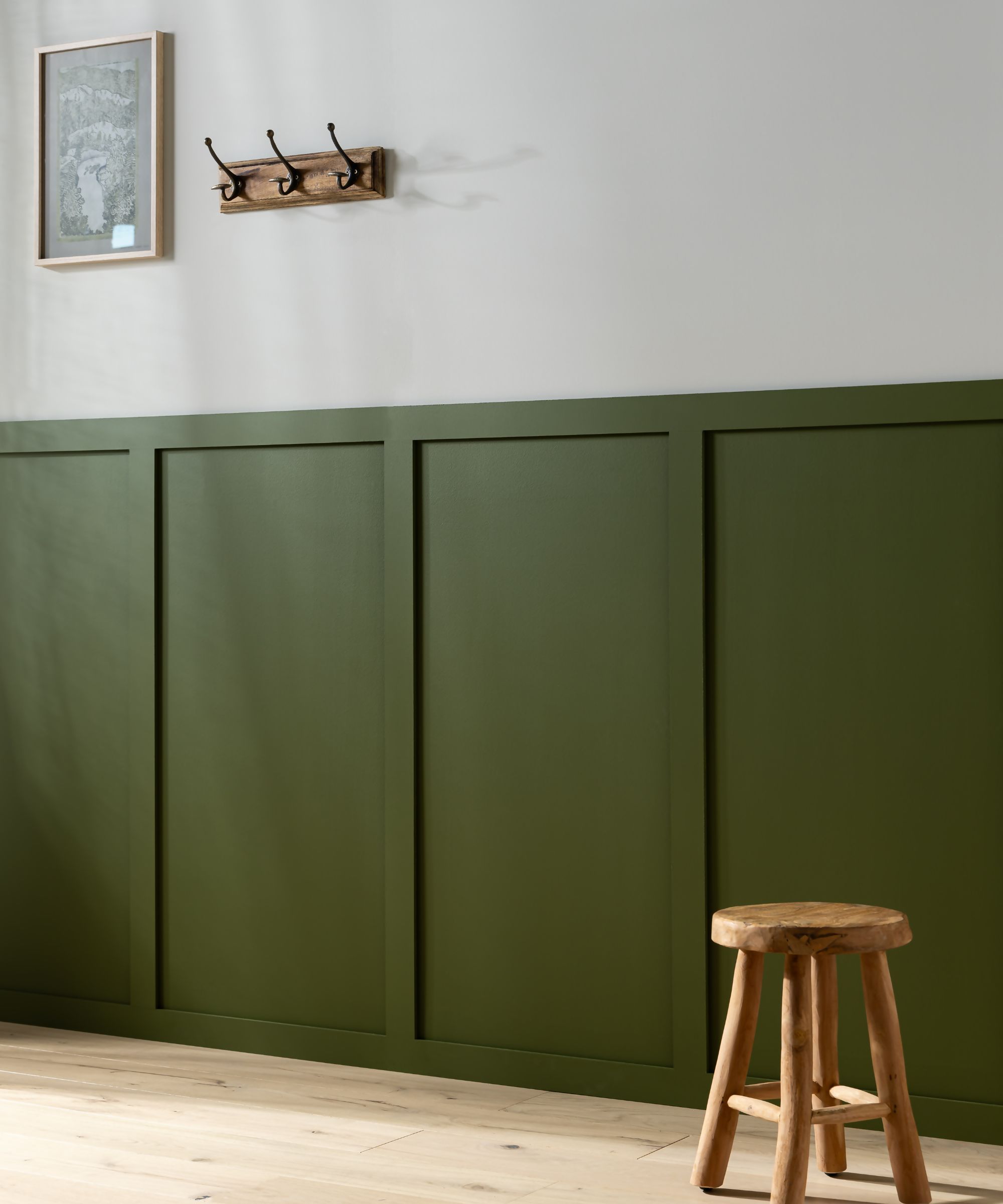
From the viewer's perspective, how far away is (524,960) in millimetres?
3336

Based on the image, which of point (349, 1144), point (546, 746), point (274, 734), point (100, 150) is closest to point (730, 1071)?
point (349, 1144)

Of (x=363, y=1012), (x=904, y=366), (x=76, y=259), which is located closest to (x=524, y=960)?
(x=363, y=1012)

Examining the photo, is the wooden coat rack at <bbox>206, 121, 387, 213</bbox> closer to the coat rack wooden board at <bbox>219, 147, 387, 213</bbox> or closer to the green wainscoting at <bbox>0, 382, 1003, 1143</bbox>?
the coat rack wooden board at <bbox>219, 147, 387, 213</bbox>

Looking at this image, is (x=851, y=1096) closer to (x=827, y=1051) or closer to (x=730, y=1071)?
(x=827, y=1051)

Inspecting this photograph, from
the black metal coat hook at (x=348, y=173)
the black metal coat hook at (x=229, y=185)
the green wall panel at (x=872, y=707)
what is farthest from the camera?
the black metal coat hook at (x=229, y=185)

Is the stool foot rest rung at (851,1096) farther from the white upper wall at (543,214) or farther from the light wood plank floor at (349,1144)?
the white upper wall at (543,214)

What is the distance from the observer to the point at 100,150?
12.4ft

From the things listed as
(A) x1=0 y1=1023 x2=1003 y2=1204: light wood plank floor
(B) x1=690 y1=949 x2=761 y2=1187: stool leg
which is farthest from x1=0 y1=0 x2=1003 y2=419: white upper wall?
(A) x1=0 y1=1023 x2=1003 y2=1204: light wood plank floor

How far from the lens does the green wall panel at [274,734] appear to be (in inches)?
138

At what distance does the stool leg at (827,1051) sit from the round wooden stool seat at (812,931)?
11cm

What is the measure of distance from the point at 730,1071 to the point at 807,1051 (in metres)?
0.17

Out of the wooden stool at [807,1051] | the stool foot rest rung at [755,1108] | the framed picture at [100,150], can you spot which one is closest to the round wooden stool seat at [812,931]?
the wooden stool at [807,1051]

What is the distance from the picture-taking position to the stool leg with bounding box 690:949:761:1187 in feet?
8.68

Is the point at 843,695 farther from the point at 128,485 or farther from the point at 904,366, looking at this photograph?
the point at 128,485
